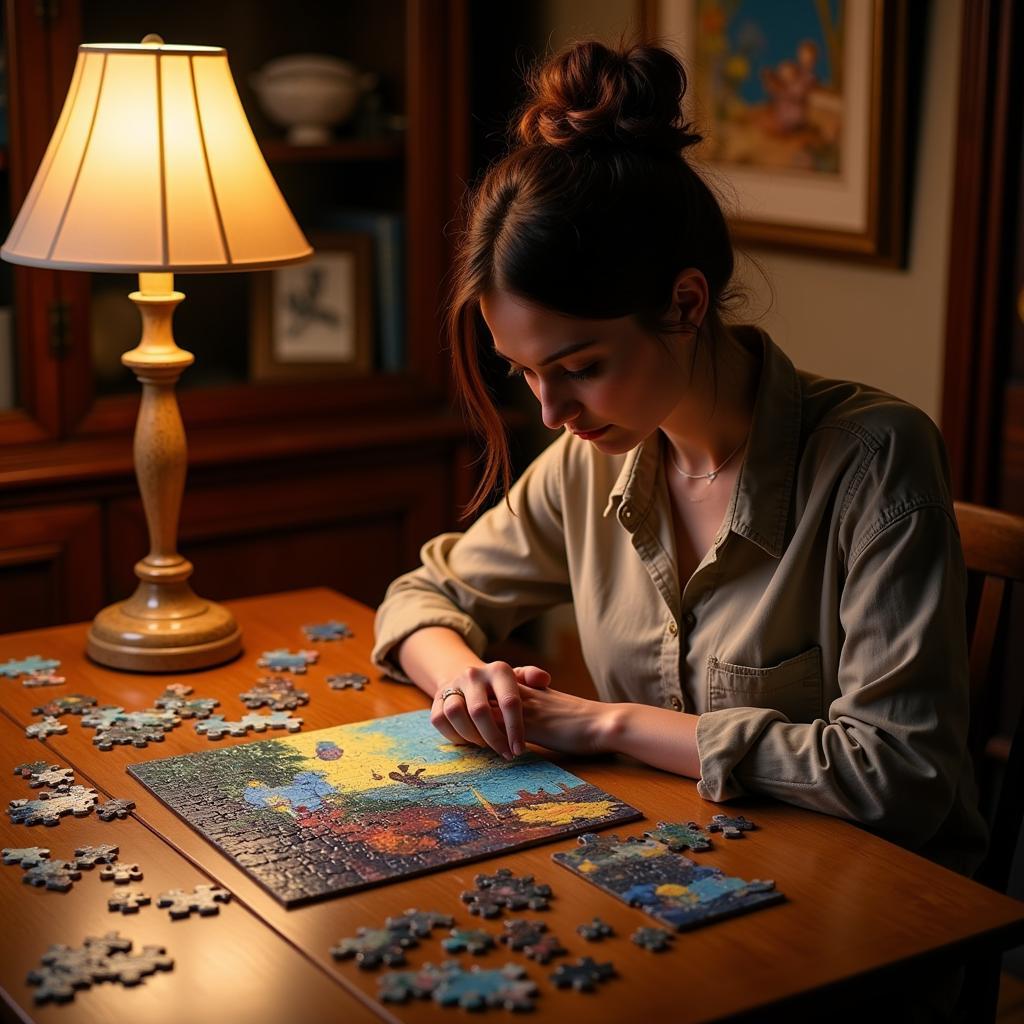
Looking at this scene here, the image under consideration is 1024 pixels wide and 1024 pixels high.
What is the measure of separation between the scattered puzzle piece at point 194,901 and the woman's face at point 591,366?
631mm

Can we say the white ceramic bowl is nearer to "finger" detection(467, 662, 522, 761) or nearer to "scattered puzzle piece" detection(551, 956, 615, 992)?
"finger" detection(467, 662, 522, 761)

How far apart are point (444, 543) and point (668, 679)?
1.51 ft

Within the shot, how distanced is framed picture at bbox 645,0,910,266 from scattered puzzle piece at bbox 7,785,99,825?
5.64 ft

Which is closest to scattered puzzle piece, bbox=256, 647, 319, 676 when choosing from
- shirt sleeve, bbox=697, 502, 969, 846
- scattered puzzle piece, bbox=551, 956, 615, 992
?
shirt sleeve, bbox=697, 502, 969, 846

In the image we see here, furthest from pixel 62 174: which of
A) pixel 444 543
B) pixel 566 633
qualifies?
pixel 566 633

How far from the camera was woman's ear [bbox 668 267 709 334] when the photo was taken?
1.76 m

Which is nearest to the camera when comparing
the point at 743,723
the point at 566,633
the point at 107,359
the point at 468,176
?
the point at 743,723

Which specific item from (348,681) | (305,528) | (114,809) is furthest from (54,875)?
(305,528)

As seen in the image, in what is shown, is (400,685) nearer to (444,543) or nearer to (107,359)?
(444,543)

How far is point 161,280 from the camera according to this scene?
2.16 metres

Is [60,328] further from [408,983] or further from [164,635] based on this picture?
[408,983]

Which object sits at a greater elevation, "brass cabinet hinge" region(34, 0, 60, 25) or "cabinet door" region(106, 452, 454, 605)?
"brass cabinet hinge" region(34, 0, 60, 25)

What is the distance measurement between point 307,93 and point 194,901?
2.26 m

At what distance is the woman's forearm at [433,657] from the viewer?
1.92 meters
